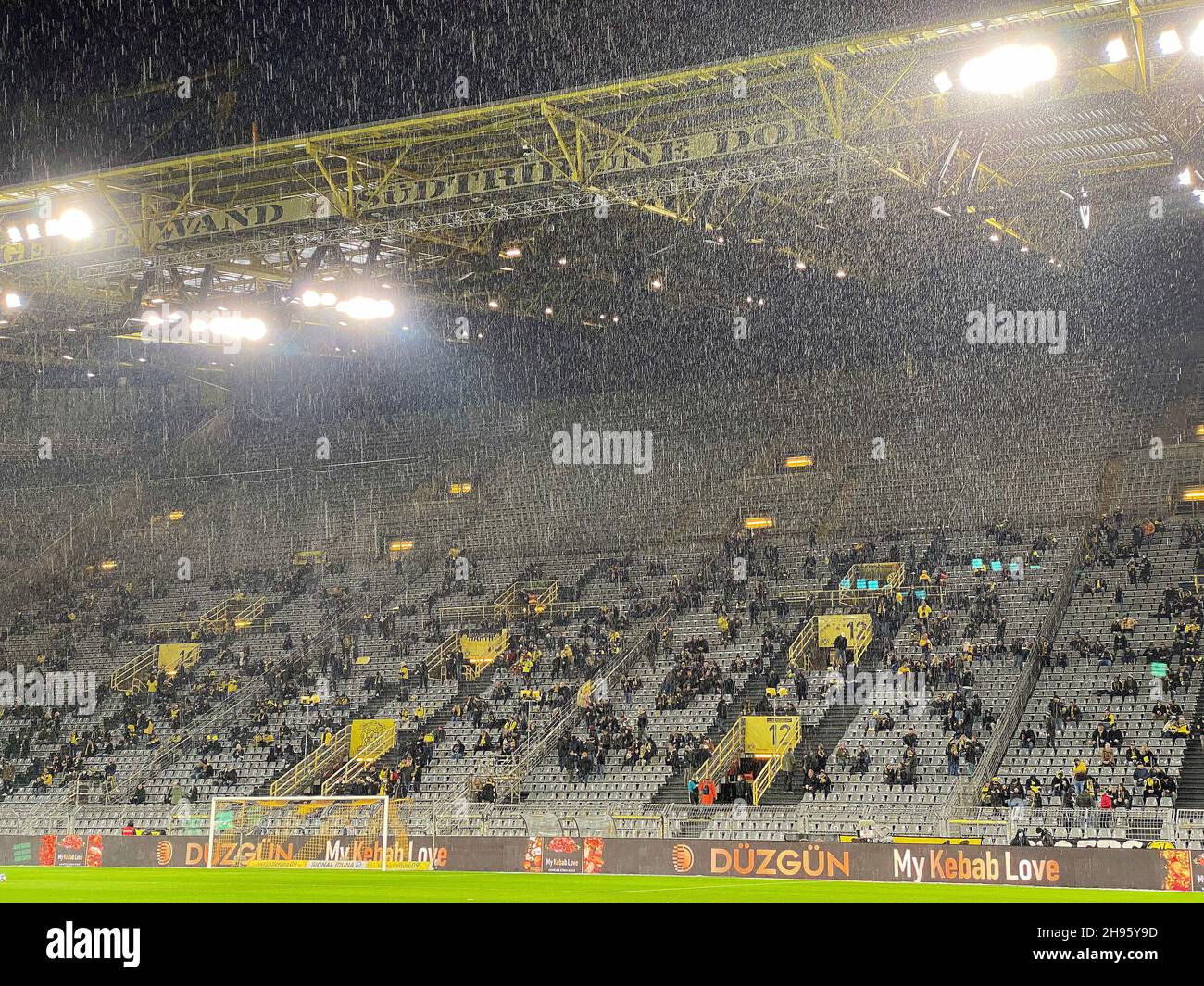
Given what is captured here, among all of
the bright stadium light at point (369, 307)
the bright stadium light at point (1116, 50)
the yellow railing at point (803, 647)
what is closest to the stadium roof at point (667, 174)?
the bright stadium light at point (1116, 50)

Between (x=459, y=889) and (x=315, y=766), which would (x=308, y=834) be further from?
(x=315, y=766)

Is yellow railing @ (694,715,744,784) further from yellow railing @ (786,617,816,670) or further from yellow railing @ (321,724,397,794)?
yellow railing @ (321,724,397,794)

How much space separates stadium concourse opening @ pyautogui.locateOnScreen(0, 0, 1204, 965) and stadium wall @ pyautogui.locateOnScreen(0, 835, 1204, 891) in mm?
92

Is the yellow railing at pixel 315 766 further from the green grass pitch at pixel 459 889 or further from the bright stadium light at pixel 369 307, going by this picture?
the bright stadium light at pixel 369 307

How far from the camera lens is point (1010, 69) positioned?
2241 centimetres

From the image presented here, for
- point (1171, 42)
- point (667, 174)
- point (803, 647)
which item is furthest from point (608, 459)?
point (1171, 42)

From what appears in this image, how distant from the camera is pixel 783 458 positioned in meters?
49.8

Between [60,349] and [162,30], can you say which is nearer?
[162,30]

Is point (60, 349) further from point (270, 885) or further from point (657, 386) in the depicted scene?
point (657, 386)

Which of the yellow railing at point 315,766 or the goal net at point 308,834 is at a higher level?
the yellow railing at point 315,766

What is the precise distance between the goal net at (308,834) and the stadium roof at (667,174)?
10.8 meters

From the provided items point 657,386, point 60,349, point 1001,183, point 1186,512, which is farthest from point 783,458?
point 60,349

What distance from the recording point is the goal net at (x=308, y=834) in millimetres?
27531
